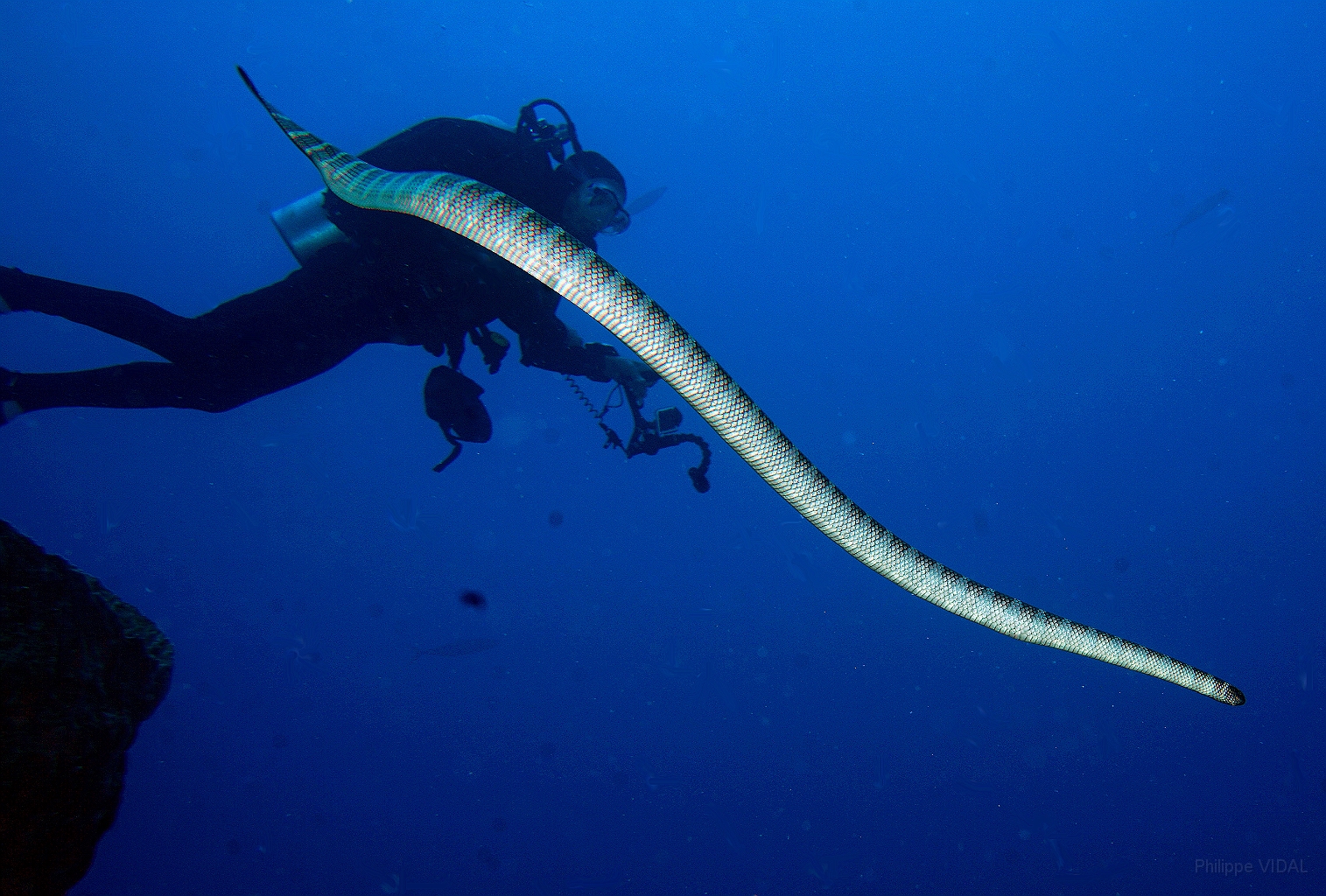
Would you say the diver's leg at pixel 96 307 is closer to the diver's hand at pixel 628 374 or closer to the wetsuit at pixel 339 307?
the wetsuit at pixel 339 307

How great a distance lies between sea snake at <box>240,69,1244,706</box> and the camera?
2.32 m

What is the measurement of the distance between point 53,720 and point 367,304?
7.81 feet

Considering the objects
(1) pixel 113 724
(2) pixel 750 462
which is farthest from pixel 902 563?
(1) pixel 113 724

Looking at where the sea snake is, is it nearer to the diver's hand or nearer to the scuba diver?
the scuba diver

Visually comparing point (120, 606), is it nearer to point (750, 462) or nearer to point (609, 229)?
point (750, 462)

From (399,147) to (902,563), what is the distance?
147 inches

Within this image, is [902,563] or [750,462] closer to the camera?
[750,462]

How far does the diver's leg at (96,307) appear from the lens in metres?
3.23

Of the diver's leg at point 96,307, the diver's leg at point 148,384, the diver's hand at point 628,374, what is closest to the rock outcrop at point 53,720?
the diver's leg at point 148,384

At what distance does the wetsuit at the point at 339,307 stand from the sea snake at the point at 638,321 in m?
0.64

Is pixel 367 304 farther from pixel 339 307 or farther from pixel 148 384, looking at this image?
pixel 148 384

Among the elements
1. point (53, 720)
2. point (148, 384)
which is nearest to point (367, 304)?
point (148, 384)

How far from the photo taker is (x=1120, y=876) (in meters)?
14.3

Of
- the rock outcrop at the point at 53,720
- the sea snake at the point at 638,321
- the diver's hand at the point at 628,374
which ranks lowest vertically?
the rock outcrop at the point at 53,720
